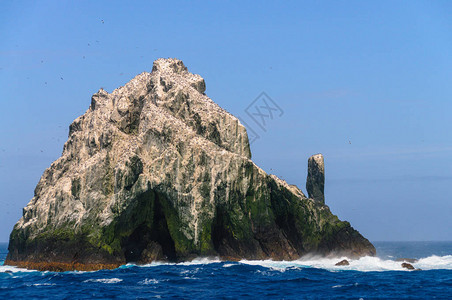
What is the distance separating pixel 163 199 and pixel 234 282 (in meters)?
16.6

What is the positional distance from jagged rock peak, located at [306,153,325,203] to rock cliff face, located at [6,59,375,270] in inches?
399

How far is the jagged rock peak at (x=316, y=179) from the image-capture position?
76.0m

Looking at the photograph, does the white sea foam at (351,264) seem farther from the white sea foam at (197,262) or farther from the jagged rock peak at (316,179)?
the jagged rock peak at (316,179)

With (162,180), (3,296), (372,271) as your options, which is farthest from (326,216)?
(3,296)

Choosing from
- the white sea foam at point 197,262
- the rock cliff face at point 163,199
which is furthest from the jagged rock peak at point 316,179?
the white sea foam at point 197,262

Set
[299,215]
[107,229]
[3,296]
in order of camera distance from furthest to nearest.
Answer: [299,215] < [107,229] < [3,296]

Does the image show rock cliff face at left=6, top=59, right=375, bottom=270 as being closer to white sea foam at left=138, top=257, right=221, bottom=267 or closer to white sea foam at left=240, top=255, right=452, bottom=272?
white sea foam at left=138, top=257, right=221, bottom=267

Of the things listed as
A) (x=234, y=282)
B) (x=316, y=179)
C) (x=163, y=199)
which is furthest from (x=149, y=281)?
(x=316, y=179)

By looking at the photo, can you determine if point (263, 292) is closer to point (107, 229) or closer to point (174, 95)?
point (107, 229)

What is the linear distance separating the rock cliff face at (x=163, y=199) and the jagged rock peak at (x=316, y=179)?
399 inches

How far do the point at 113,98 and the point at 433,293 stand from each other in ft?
147

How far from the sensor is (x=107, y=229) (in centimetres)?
5203

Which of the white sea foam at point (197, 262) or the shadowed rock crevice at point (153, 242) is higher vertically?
the shadowed rock crevice at point (153, 242)

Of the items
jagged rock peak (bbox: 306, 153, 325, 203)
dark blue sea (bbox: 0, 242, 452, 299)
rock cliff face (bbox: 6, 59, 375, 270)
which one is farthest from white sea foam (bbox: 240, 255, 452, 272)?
jagged rock peak (bbox: 306, 153, 325, 203)
